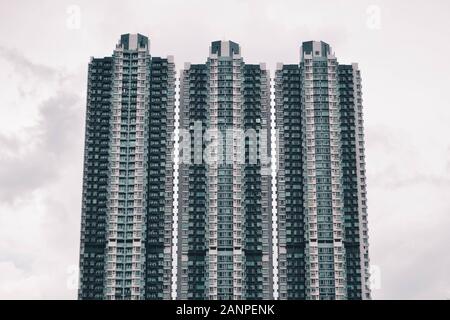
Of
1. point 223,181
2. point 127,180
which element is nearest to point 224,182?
point 223,181

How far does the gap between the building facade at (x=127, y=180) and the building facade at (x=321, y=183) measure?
2123 cm

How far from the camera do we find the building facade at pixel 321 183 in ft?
446

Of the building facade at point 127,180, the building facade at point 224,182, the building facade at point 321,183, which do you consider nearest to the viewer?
the building facade at point 127,180

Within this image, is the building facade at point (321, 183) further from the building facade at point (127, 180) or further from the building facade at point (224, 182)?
the building facade at point (127, 180)

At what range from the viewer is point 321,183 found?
140 meters

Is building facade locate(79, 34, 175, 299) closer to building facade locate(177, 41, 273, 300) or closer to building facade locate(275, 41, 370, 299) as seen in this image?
building facade locate(177, 41, 273, 300)

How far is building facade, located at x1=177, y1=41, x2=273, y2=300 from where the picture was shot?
137m

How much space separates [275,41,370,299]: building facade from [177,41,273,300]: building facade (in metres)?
3.78

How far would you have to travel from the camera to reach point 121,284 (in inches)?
5276

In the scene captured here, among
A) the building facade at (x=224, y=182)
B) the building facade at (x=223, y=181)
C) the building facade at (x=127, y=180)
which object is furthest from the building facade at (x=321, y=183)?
the building facade at (x=127, y=180)

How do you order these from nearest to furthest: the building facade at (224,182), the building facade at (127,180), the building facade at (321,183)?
the building facade at (127,180) → the building facade at (321,183) → the building facade at (224,182)

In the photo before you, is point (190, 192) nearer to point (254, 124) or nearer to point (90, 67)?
point (254, 124)

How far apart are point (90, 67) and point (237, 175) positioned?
116 ft
